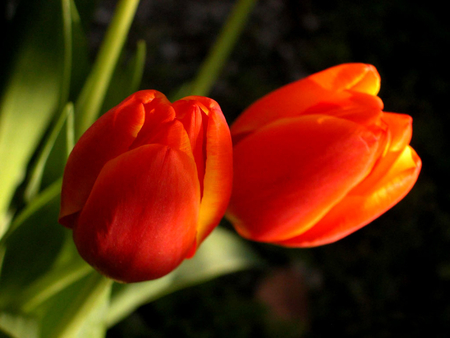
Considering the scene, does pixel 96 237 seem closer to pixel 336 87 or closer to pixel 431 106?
pixel 336 87

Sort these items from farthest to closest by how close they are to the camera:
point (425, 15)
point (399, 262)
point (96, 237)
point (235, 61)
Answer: point (425, 15) → point (235, 61) → point (399, 262) → point (96, 237)

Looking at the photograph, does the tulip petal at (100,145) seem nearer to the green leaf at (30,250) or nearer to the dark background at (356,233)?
the green leaf at (30,250)

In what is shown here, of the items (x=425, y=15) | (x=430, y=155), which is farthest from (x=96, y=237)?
(x=425, y=15)

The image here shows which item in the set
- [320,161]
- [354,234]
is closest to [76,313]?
[320,161]

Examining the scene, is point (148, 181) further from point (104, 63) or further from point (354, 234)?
point (354, 234)

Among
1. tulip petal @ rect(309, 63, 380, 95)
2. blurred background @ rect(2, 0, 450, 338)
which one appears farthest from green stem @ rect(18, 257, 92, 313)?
blurred background @ rect(2, 0, 450, 338)
